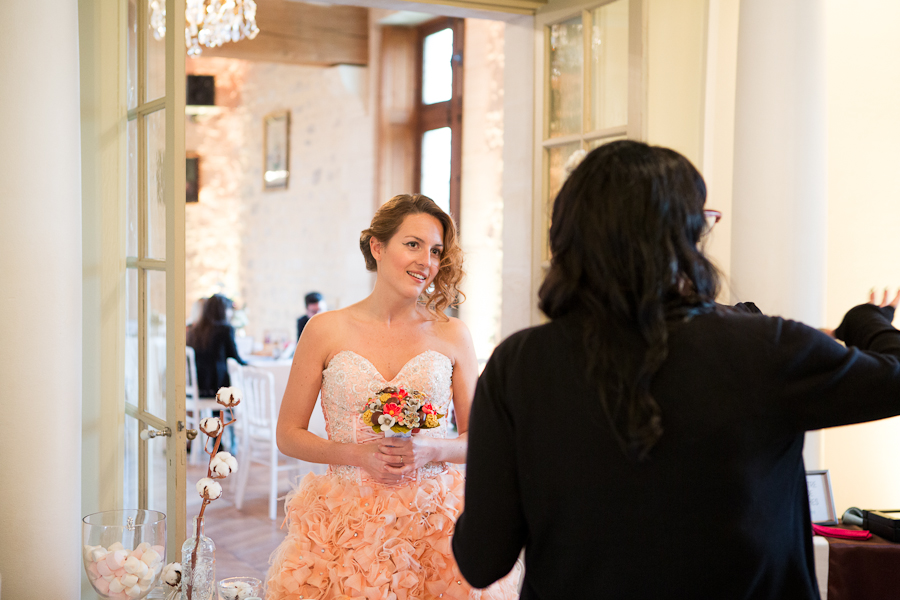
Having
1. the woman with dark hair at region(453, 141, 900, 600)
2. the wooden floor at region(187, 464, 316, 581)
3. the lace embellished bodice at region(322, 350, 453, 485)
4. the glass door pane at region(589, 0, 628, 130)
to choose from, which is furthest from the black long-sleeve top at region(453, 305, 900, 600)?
the wooden floor at region(187, 464, 316, 581)

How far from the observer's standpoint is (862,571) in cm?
260

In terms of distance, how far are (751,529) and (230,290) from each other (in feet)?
31.0

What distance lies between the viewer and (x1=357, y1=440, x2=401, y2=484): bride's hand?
2.16 meters

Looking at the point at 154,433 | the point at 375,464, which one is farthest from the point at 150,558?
the point at 375,464

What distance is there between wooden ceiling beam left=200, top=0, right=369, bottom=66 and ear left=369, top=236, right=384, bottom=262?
19.5ft

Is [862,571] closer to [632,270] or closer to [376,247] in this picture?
[376,247]

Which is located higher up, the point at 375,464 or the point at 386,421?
the point at 386,421

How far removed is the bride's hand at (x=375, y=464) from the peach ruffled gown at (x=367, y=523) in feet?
0.15

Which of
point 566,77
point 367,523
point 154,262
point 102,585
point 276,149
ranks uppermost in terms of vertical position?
point 276,149

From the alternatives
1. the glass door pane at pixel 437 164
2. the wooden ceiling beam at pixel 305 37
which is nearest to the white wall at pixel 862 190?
the glass door pane at pixel 437 164

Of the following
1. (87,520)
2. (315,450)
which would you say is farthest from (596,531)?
(87,520)

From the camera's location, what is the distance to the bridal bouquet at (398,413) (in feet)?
6.68

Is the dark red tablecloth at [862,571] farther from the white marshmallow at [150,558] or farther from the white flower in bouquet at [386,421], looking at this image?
the white marshmallow at [150,558]

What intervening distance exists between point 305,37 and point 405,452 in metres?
6.66
